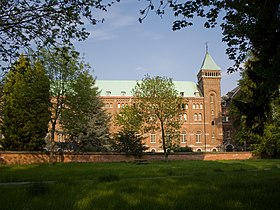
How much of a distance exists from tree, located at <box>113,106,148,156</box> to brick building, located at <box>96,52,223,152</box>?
104 ft

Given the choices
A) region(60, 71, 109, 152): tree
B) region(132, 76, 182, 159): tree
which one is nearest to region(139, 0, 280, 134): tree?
region(60, 71, 109, 152): tree

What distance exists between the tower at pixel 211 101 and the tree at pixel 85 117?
36.2 m

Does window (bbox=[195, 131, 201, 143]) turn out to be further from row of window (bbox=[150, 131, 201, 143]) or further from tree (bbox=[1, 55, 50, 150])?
tree (bbox=[1, 55, 50, 150])

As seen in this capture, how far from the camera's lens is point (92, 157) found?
33375mm

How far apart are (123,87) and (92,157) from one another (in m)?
44.5

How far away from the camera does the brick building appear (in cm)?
7169

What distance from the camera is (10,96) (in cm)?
3266

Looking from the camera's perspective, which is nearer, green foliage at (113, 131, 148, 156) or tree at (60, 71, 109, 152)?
tree at (60, 71, 109, 152)

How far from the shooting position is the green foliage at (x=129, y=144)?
1406 inches

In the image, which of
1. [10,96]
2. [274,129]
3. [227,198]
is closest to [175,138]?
[274,129]

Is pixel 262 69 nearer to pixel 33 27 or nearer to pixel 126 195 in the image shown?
pixel 126 195

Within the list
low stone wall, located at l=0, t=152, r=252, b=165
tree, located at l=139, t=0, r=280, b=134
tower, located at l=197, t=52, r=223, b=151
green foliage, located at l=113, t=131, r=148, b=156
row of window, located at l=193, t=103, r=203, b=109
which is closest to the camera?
tree, located at l=139, t=0, r=280, b=134

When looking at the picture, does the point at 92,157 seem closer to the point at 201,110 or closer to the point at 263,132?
the point at 263,132

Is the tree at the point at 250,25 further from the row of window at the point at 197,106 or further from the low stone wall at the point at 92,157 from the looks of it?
the row of window at the point at 197,106
